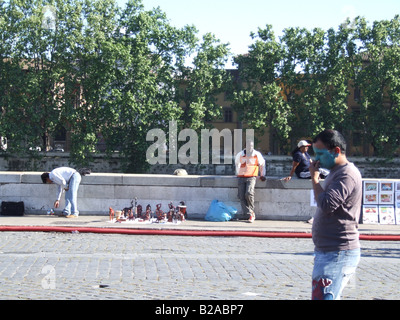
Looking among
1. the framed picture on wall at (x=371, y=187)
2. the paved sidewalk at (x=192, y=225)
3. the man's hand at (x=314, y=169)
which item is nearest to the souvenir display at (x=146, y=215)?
the paved sidewalk at (x=192, y=225)

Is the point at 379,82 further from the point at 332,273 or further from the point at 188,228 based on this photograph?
the point at 332,273

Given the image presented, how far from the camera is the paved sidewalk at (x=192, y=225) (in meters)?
13.1

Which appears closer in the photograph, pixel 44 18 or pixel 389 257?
pixel 389 257

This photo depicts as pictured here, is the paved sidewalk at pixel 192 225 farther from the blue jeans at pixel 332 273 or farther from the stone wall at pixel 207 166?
the stone wall at pixel 207 166

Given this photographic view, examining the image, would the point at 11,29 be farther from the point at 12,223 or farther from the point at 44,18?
the point at 12,223

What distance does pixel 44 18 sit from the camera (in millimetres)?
60750

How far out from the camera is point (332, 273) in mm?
4301

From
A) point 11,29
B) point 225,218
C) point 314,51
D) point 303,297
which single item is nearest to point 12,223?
point 225,218

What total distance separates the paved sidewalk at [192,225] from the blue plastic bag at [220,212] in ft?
0.67

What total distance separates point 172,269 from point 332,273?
13.7 ft

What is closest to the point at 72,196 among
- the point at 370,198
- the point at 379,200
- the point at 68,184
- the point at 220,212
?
the point at 68,184

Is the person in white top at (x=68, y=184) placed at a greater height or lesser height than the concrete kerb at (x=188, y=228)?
greater

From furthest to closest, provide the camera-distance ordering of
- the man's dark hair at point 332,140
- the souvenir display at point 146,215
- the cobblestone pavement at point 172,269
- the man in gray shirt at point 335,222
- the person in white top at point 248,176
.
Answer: the person in white top at point 248,176
the souvenir display at point 146,215
the cobblestone pavement at point 172,269
the man's dark hair at point 332,140
the man in gray shirt at point 335,222
